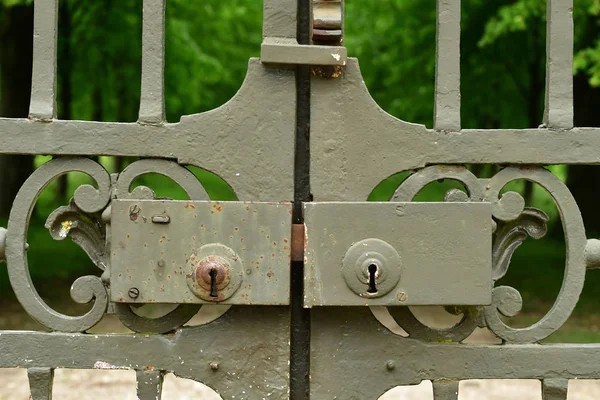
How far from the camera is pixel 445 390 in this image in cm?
194

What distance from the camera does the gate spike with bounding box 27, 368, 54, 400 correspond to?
190 cm

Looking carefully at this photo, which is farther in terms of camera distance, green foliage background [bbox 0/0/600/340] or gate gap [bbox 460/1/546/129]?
gate gap [bbox 460/1/546/129]

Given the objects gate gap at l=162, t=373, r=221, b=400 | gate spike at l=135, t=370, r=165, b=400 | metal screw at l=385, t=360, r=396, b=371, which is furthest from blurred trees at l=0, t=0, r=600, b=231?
gate spike at l=135, t=370, r=165, b=400

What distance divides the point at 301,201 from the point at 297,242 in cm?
15

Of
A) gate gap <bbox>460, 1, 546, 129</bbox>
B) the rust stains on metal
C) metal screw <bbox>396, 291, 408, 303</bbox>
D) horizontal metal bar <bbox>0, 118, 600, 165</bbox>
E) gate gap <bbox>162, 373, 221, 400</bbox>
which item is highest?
gate gap <bbox>460, 1, 546, 129</bbox>

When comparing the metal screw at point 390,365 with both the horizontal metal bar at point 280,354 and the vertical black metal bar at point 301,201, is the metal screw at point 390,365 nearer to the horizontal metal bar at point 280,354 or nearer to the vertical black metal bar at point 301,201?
the horizontal metal bar at point 280,354

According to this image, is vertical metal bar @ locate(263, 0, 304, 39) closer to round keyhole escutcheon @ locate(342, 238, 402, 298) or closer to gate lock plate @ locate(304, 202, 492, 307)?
gate lock plate @ locate(304, 202, 492, 307)

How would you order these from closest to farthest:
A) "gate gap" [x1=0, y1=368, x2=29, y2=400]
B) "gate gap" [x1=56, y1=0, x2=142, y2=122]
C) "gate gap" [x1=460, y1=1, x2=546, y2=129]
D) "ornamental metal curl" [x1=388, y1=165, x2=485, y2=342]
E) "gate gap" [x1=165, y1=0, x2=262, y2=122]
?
"ornamental metal curl" [x1=388, y1=165, x2=485, y2=342] → "gate gap" [x1=0, y1=368, x2=29, y2=400] → "gate gap" [x1=56, y1=0, x2=142, y2=122] → "gate gap" [x1=460, y1=1, x2=546, y2=129] → "gate gap" [x1=165, y1=0, x2=262, y2=122]

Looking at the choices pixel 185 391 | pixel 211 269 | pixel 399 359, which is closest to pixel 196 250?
pixel 211 269

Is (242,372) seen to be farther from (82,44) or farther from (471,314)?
(82,44)

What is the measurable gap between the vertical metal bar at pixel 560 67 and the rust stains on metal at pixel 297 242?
2.34ft

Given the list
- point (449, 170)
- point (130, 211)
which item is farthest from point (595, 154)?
point (130, 211)

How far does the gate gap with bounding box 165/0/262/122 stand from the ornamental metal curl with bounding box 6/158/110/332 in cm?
630

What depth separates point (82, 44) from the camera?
9.08m
